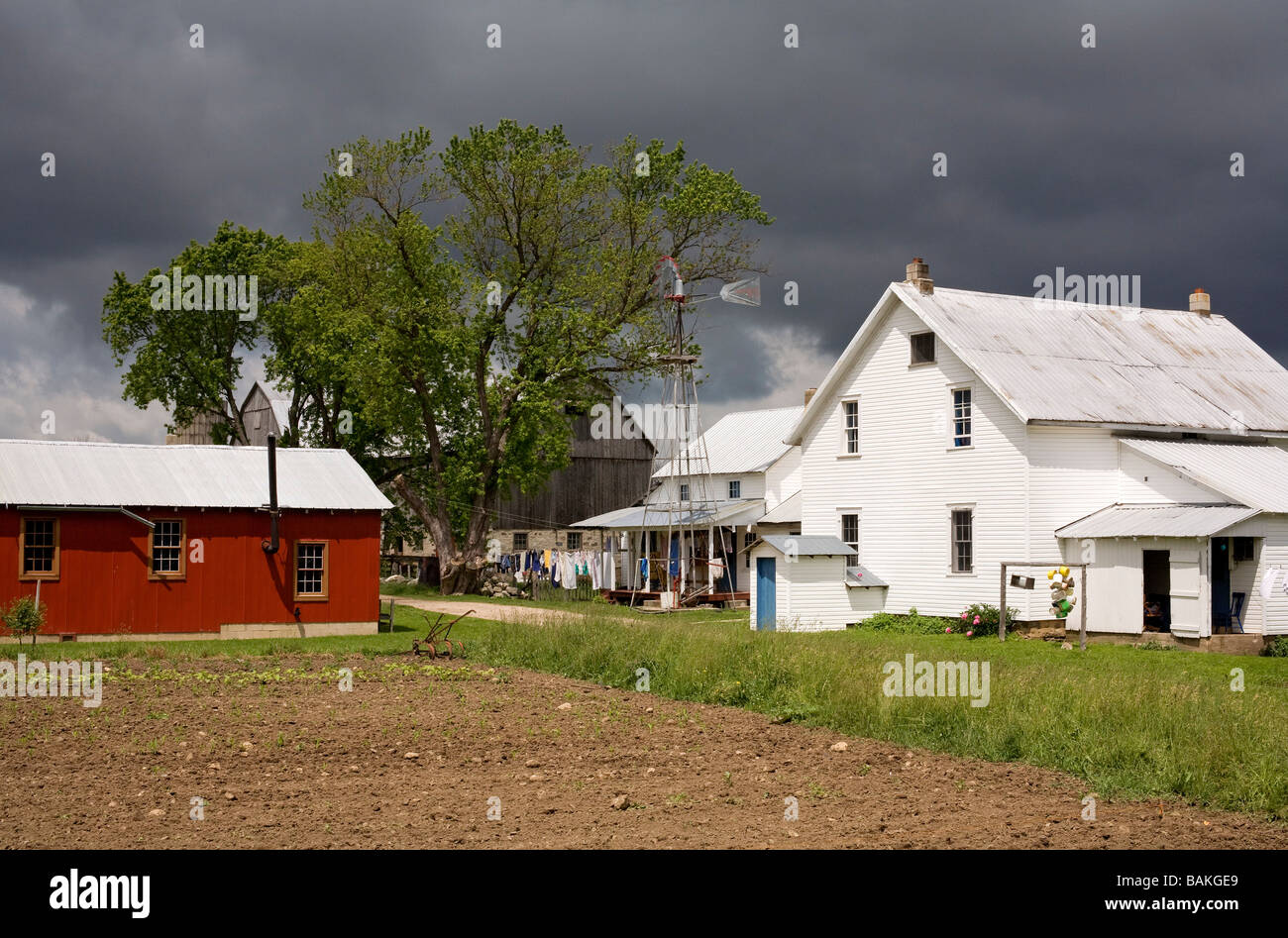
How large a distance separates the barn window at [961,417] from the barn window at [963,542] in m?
1.73

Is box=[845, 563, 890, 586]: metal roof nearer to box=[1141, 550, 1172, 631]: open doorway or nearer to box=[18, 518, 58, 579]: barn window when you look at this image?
box=[1141, 550, 1172, 631]: open doorway

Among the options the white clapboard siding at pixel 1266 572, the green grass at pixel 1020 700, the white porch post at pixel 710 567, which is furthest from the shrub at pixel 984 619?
the white porch post at pixel 710 567

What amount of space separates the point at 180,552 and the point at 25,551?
10.6 ft

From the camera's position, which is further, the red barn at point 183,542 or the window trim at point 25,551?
the red barn at point 183,542

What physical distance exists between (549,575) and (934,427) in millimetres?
19228

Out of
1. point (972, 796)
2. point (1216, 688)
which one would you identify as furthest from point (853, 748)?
point (1216, 688)

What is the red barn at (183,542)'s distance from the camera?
2845 cm

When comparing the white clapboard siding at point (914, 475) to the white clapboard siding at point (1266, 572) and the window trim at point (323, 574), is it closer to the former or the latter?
the white clapboard siding at point (1266, 572)

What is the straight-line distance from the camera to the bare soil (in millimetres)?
10320

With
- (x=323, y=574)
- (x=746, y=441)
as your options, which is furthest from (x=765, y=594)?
(x=746, y=441)

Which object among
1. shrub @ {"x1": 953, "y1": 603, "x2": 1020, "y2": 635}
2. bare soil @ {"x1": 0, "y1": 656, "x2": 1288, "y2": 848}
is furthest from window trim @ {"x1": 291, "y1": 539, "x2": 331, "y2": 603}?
shrub @ {"x1": 953, "y1": 603, "x2": 1020, "y2": 635}

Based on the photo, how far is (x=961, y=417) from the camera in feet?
106

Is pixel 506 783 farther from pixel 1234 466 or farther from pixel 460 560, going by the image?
pixel 460 560

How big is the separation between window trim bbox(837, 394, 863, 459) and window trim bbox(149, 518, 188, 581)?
55.5 feet
